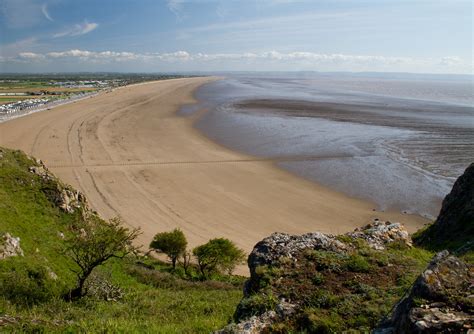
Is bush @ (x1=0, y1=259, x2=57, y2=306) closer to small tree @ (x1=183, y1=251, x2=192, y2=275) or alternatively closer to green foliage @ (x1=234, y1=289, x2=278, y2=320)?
green foliage @ (x1=234, y1=289, x2=278, y2=320)

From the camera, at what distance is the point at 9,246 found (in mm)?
15773

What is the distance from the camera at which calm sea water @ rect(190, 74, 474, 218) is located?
116 ft

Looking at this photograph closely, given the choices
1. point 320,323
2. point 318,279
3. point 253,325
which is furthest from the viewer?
point 318,279

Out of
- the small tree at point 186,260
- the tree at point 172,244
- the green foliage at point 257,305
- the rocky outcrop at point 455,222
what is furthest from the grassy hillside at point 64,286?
the rocky outcrop at point 455,222

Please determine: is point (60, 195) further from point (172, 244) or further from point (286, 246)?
point (286, 246)

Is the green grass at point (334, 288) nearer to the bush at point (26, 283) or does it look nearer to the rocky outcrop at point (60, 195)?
the bush at point (26, 283)

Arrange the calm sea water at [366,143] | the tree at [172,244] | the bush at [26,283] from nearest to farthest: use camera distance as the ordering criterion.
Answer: the bush at [26,283] → the tree at [172,244] → the calm sea water at [366,143]

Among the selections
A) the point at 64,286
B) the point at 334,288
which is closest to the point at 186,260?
the point at 64,286

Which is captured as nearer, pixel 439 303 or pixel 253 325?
pixel 439 303

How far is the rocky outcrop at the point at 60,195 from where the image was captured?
22156mm

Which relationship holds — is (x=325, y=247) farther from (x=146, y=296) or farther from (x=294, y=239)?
(x=146, y=296)

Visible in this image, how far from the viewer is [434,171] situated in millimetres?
39094

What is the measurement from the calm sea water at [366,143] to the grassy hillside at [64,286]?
18.9 meters

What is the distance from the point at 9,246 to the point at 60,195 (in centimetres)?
684
